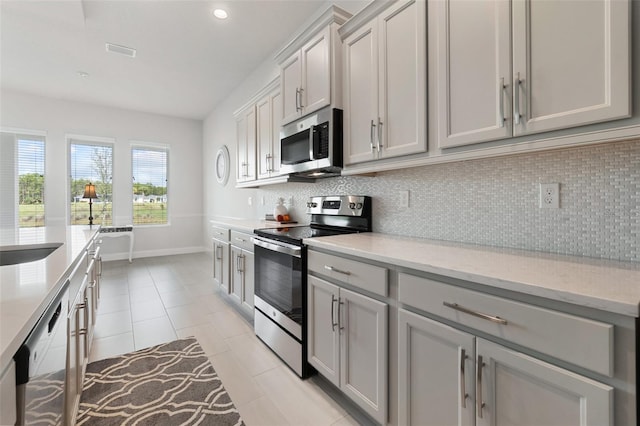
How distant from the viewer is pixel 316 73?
2.18 m

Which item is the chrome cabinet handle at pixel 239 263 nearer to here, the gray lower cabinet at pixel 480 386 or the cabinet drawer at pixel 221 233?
the cabinet drawer at pixel 221 233

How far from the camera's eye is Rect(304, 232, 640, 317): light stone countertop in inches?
30.0

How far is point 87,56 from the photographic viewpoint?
3.69 meters

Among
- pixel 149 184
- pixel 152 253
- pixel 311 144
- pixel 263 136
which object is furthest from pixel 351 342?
pixel 149 184

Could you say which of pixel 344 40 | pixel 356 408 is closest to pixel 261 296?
pixel 356 408

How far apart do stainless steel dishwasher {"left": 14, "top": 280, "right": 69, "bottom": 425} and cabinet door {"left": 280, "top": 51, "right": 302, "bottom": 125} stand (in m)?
1.92

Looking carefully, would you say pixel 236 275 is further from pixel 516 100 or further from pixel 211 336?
pixel 516 100

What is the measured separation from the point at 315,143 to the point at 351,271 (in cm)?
107

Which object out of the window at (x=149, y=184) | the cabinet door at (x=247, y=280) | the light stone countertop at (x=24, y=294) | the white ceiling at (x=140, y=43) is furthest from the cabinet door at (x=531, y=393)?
the window at (x=149, y=184)

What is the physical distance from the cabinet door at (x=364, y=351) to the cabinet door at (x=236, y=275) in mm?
1575

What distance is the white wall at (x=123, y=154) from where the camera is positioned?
497 cm

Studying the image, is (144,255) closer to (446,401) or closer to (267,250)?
(267,250)

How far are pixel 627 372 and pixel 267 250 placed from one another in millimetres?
1977

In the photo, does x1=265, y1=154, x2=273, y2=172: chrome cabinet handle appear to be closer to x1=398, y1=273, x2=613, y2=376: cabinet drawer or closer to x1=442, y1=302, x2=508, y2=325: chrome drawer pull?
x1=398, y1=273, x2=613, y2=376: cabinet drawer
